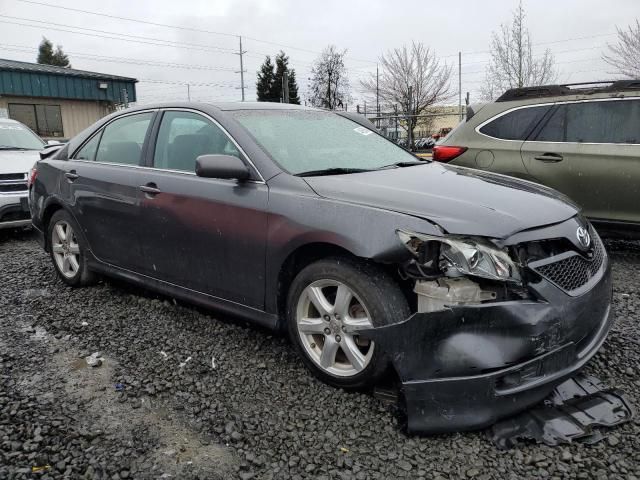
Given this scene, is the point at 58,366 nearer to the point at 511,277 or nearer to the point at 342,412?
the point at 342,412

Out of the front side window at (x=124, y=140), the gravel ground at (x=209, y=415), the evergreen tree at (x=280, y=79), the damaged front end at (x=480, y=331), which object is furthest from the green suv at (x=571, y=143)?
the evergreen tree at (x=280, y=79)

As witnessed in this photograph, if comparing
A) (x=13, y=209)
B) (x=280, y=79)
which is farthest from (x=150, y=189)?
(x=280, y=79)

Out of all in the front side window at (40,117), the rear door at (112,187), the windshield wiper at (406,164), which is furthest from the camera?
the front side window at (40,117)

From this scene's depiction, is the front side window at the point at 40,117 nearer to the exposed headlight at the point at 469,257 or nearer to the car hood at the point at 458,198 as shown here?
the car hood at the point at 458,198

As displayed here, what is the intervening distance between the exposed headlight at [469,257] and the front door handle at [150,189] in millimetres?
1963

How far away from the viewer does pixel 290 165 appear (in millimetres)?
3113

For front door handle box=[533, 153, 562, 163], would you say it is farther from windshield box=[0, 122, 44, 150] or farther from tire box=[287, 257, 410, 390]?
windshield box=[0, 122, 44, 150]

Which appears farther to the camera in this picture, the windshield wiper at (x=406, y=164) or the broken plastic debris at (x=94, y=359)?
the windshield wiper at (x=406, y=164)

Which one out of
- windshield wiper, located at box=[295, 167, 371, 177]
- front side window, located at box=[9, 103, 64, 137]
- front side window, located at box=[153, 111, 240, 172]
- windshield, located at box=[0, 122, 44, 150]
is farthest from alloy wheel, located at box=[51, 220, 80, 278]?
front side window, located at box=[9, 103, 64, 137]

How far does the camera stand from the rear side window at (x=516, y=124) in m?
5.42

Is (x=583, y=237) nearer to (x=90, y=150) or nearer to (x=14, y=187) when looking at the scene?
(x=90, y=150)

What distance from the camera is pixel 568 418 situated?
244cm

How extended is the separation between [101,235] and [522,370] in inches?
127

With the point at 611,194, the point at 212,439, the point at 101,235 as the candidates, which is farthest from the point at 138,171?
the point at 611,194
